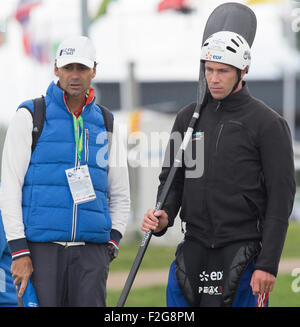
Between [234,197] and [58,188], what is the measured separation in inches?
37.5

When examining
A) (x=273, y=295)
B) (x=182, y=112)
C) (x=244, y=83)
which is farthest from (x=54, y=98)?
(x=273, y=295)

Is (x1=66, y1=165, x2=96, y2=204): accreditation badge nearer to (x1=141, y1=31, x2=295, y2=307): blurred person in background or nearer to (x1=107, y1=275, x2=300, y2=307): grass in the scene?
(x1=141, y1=31, x2=295, y2=307): blurred person in background

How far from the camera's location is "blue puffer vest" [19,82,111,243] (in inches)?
172

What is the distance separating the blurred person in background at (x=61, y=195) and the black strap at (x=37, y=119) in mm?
16

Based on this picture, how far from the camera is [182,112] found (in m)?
4.60

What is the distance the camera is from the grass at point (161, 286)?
9.56 m

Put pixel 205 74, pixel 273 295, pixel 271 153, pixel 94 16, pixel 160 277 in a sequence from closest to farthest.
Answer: pixel 271 153 < pixel 205 74 < pixel 273 295 < pixel 160 277 < pixel 94 16

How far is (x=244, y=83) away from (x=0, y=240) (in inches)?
69.5

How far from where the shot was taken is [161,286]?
11.2 metres

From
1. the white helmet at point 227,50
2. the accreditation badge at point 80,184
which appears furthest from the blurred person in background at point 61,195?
the white helmet at point 227,50

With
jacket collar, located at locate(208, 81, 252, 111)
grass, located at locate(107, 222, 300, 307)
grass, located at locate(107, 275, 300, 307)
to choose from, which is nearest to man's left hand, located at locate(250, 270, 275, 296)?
jacket collar, located at locate(208, 81, 252, 111)

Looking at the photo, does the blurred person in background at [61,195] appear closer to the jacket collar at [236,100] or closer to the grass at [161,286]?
the jacket collar at [236,100]

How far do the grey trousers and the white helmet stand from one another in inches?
48.2
